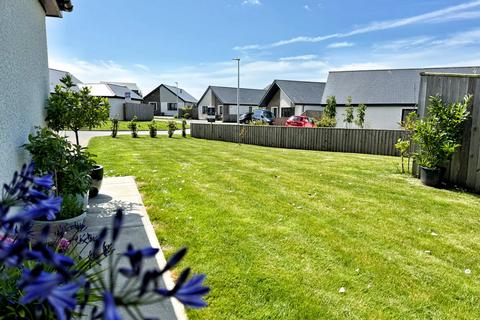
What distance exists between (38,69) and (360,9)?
52.8 ft

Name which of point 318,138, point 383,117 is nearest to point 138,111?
point 383,117

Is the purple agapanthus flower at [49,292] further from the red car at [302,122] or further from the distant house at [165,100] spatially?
the distant house at [165,100]

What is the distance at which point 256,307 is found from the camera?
116 inches

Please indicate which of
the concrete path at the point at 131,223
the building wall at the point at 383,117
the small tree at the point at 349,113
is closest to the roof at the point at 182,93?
the building wall at the point at 383,117

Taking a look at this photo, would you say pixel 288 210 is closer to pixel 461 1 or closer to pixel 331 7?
pixel 331 7

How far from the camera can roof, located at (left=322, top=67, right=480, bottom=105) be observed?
2752cm

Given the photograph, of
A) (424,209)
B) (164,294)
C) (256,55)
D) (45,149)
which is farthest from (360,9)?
(256,55)

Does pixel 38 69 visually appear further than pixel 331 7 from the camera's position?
No

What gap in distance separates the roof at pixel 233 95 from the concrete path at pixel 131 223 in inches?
1613

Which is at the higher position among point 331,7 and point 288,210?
point 331,7

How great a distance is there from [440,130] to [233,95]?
4238 centimetres

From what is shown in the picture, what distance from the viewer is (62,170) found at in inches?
173

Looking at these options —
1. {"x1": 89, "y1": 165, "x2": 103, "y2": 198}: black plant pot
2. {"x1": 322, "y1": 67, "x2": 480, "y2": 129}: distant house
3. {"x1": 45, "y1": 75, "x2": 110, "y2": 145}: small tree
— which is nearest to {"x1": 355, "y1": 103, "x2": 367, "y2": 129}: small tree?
{"x1": 322, "y1": 67, "x2": 480, "y2": 129}: distant house

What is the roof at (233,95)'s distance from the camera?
156 feet
